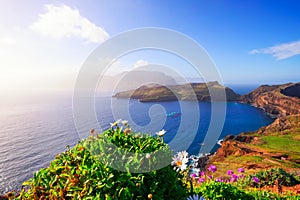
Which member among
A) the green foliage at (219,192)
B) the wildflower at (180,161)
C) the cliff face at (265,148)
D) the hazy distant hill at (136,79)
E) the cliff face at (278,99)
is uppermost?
the hazy distant hill at (136,79)

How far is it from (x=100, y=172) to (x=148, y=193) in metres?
0.50

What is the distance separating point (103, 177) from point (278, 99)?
458 ft

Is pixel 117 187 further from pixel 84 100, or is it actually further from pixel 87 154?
pixel 84 100

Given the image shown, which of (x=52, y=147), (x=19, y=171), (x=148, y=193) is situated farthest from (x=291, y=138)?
(x=148, y=193)

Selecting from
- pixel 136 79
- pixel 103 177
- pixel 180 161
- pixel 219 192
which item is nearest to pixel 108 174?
pixel 103 177

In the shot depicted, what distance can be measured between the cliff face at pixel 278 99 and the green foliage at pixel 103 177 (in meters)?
120

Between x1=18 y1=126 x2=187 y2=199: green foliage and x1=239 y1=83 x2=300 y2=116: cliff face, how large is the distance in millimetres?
120057

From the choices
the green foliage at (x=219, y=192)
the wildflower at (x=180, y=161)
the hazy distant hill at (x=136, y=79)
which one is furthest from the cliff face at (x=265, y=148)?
the wildflower at (x=180, y=161)

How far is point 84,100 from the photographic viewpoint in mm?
3084

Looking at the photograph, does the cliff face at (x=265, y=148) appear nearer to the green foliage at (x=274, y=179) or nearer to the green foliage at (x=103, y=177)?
the green foliage at (x=274, y=179)

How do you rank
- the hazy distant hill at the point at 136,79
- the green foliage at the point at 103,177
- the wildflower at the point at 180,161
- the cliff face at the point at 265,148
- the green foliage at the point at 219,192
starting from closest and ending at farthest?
the green foliage at the point at 103,177 → the wildflower at the point at 180,161 → the hazy distant hill at the point at 136,79 → the green foliage at the point at 219,192 → the cliff face at the point at 265,148

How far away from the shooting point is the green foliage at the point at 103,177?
1.99 meters

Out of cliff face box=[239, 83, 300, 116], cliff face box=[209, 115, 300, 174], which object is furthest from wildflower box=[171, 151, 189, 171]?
cliff face box=[239, 83, 300, 116]

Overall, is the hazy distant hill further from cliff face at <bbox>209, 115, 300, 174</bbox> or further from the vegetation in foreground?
cliff face at <bbox>209, 115, 300, 174</bbox>
